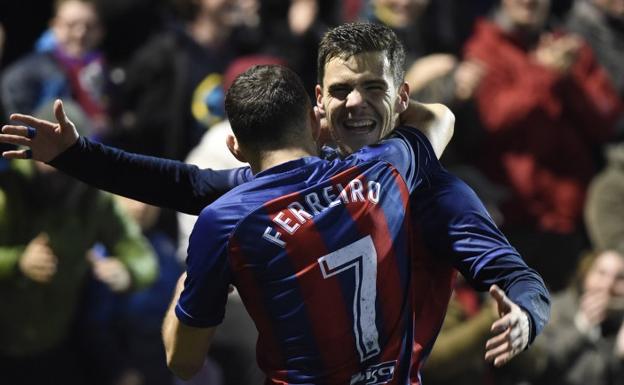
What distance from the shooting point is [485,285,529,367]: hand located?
3.94 m

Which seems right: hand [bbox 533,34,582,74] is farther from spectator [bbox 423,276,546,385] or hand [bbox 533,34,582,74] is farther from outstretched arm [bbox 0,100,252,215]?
outstretched arm [bbox 0,100,252,215]

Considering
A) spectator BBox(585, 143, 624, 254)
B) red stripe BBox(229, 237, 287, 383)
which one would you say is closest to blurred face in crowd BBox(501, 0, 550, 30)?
spectator BBox(585, 143, 624, 254)

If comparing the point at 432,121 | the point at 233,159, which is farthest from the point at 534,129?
the point at 432,121

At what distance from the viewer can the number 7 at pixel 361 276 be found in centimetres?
429

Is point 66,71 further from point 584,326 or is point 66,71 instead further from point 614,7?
point 614,7

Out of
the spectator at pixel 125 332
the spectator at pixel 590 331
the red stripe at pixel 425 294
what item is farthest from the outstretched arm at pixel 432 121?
the spectator at pixel 590 331

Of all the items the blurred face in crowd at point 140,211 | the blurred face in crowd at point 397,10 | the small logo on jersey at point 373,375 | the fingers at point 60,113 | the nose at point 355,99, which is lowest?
the blurred face in crowd at point 140,211

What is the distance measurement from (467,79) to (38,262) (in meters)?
2.45

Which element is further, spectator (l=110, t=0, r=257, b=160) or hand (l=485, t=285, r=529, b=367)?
spectator (l=110, t=0, r=257, b=160)

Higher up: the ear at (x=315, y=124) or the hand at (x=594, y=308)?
the ear at (x=315, y=124)

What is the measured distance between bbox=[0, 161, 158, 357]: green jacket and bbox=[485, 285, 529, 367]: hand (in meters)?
3.69

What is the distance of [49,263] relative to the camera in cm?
711

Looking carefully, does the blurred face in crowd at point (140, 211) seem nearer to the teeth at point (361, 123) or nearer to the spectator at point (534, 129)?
the spectator at point (534, 129)

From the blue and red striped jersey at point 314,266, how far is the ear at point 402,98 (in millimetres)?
395
